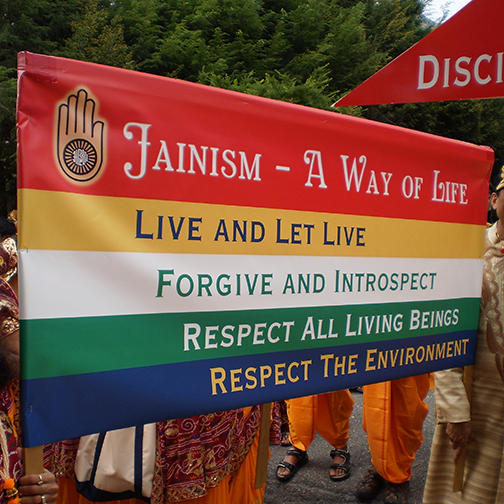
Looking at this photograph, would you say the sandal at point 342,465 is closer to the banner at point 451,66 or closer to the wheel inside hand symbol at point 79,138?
the banner at point 451,66

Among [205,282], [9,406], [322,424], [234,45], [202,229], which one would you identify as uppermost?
[234,45]

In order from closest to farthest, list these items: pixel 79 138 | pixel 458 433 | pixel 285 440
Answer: pixel 79 138, pixel 458 433, pixel 285 440

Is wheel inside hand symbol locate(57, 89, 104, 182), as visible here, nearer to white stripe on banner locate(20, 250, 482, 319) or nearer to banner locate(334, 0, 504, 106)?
white stripe on banner locate(20, 250, 482, 319)

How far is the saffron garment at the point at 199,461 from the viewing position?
80.0 inches

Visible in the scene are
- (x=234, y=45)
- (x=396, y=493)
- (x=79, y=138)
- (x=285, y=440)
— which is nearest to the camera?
(x=79, y=138)

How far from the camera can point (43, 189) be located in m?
1.24

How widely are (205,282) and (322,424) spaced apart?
2425 millimetres

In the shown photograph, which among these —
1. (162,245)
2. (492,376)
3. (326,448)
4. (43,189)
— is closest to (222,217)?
(162,245)

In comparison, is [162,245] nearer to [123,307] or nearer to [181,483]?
[123,307]

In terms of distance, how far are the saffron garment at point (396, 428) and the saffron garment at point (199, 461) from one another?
116 centimetres

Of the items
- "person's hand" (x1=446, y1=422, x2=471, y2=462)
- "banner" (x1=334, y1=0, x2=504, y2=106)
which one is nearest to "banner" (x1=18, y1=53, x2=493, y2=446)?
"banner" (x1=334, y1=0, x2=504, y2=106)

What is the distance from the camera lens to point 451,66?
2.08 m

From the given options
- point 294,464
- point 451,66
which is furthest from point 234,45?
point 451,66

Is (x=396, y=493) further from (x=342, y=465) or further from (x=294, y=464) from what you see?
(x=294, y=464)
